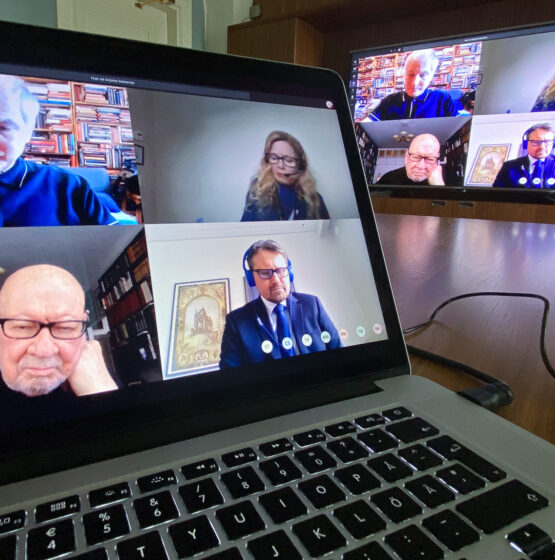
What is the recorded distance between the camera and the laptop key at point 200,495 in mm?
207

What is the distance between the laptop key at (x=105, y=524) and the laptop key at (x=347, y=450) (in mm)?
118

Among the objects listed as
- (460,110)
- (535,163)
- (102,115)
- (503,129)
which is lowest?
(102,115)

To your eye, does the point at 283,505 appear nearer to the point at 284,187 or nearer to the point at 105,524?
the point at 105,524

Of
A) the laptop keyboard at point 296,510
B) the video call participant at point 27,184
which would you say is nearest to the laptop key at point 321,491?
the laptop keyboard at point 296,510

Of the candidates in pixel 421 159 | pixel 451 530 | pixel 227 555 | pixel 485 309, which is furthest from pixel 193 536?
pixel 421 159

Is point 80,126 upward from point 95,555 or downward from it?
upward

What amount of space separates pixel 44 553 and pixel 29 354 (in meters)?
0.11

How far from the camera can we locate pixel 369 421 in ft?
0.93

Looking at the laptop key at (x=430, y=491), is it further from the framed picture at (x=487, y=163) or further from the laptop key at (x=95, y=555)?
the framed picture at (x=487, y=163)

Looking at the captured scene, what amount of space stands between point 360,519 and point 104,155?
0.91 ft

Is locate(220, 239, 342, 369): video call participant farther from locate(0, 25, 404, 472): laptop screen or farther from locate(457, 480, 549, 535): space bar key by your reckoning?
locate(457, 480, 549, 535): space bar key

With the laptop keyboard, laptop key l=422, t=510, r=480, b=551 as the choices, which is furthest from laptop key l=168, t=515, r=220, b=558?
laptop key l=422, t=510, r=480, b=551

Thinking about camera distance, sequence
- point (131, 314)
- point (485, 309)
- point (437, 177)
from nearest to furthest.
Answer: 1. point (131, 314)
2. point (485, 309)
3. point (437, 177)

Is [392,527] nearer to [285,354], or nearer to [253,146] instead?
[285,354]
